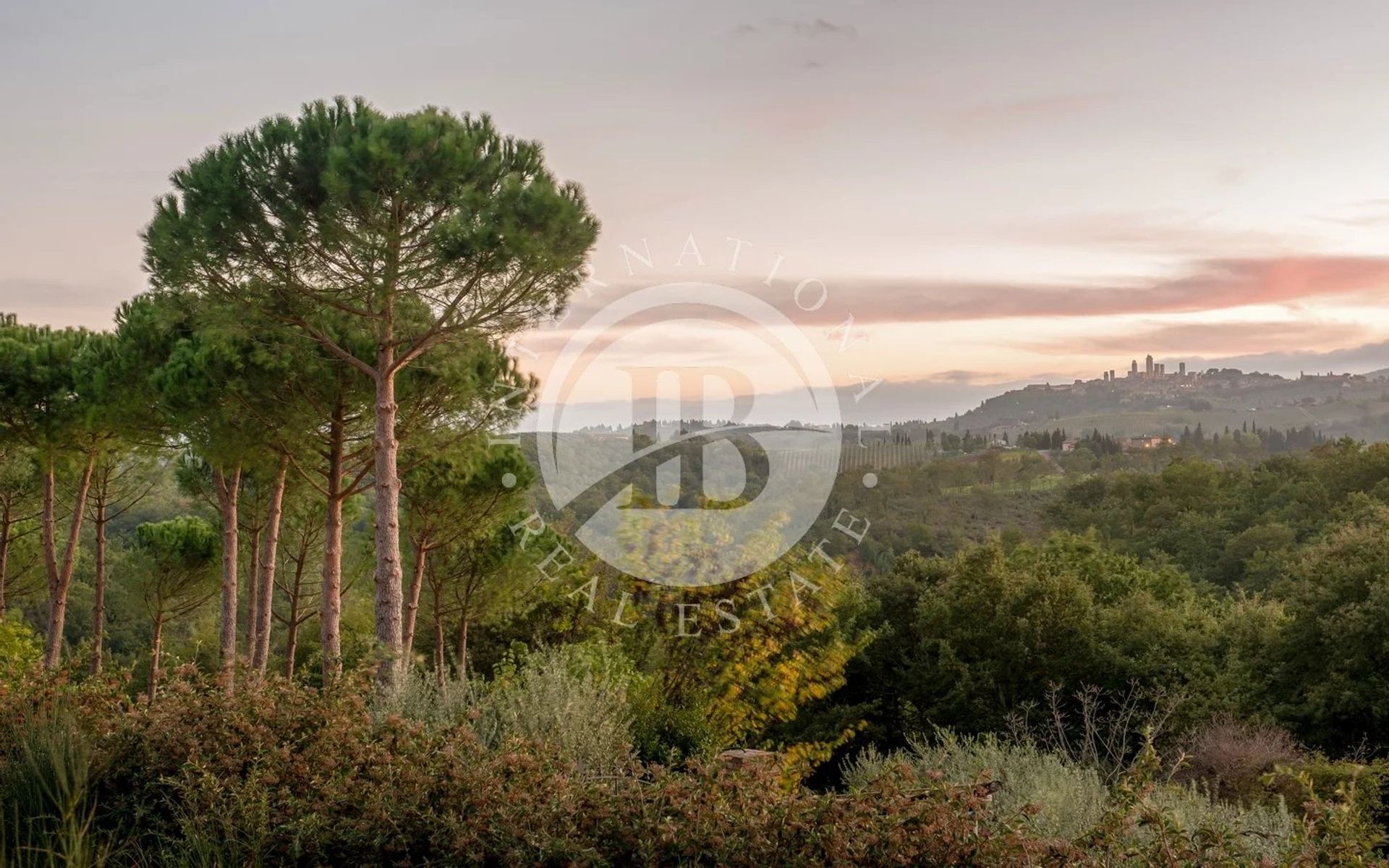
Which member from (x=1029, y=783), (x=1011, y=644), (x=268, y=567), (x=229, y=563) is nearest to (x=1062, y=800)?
(x=1029, y=783)

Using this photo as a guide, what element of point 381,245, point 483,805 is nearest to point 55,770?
point 483,805

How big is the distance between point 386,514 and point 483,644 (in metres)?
11.2

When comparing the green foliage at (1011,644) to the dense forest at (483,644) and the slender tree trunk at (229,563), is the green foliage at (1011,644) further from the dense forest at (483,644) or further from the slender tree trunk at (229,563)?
the slender tree trunk at (229,563)

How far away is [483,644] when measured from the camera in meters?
19.9

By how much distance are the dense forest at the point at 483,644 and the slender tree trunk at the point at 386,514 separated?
4 centimetres

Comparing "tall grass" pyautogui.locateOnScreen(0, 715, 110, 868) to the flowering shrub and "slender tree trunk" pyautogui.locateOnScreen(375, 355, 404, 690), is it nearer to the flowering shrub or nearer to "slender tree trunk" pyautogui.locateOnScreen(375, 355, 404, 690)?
the flowering shrub

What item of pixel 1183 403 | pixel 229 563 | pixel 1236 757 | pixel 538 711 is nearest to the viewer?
pixel 538 711

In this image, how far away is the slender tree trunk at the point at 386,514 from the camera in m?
9.26

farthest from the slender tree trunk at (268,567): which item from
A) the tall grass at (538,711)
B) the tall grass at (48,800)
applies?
the tall grass at (48,800)

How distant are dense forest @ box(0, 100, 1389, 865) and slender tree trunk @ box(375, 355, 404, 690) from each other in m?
0.04

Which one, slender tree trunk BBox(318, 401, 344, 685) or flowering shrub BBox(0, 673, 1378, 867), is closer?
flowering shrub BBox(0, 673, 1378, 867)

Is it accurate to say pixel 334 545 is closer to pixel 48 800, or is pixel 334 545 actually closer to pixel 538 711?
pixel 538 711

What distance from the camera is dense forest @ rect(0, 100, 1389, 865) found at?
336 cm

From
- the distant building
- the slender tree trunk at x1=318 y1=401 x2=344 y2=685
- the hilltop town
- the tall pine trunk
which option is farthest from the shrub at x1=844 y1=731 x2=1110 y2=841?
the hilltop town
